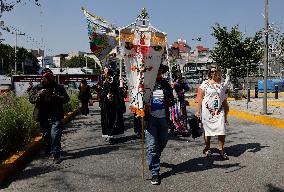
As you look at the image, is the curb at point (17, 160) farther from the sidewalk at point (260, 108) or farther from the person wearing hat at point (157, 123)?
the sidewalk at point (260, 108)

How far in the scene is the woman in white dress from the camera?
8.17 meters

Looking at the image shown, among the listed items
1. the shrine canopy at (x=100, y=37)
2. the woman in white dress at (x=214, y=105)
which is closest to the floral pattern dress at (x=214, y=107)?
the woman in white dress at (x=214, y=105)

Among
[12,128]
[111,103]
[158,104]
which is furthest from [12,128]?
[158,104]

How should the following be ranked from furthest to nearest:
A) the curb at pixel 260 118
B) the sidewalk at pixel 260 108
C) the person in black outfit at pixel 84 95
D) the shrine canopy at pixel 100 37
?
the person in black outfit at pixel 84 95 < the sidewalk at pixel 260 108 < the shrine canopy at pixel 100 37 < the curb at pixel 260 118

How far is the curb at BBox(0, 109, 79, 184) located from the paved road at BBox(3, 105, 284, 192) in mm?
164

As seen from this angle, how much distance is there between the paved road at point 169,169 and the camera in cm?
633

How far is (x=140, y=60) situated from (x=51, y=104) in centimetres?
257

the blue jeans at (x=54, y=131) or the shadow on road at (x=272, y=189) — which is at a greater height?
the blue jeans at (x=54, y=131)

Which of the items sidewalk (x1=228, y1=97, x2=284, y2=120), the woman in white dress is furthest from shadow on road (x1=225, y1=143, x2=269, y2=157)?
sidewalk (x1=228, y1=97, x2=284, y2=120)

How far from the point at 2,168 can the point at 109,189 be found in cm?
193

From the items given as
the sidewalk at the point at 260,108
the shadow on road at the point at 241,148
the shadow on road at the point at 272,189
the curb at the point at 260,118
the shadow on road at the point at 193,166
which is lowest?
the shadow on road at the point at 272,189

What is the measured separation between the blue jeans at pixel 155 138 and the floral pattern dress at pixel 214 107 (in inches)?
63.8

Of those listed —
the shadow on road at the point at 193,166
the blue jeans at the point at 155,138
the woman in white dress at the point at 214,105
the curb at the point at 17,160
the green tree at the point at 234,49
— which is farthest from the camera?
the green tree at the point at 234,49

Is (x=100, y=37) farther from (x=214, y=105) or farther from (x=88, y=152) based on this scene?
(x=214, y=105)
